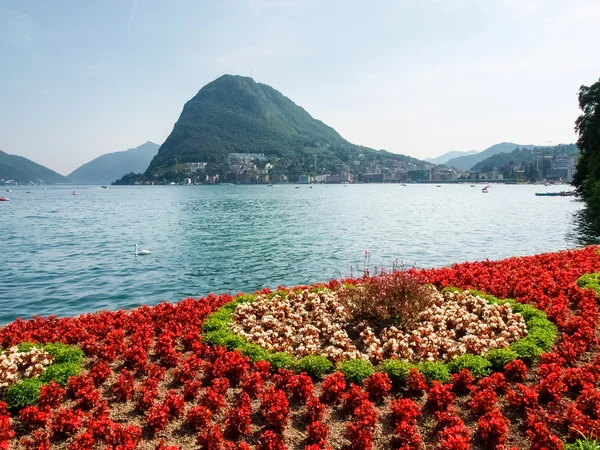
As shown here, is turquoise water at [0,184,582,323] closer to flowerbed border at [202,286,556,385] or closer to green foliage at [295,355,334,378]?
flowerbed border at [202,286,556,385]

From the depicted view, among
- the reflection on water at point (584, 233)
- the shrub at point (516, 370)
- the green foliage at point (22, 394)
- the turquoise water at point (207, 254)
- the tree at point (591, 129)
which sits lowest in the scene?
the reflection on water at point (584, 233)

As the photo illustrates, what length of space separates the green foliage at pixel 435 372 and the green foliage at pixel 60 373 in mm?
6642

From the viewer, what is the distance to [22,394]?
287 inches

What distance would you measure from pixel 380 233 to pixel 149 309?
1178 inches

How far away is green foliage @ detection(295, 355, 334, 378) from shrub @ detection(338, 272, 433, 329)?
9.23ft

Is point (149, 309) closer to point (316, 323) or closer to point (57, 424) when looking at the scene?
point (316, 323)

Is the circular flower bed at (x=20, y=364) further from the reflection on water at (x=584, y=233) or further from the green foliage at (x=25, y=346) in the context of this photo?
the reflection on water at (x=584, y=233)

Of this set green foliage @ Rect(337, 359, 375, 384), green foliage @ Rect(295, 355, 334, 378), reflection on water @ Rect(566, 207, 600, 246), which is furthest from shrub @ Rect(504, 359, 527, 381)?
reflection on water @ Rect(566, 207, 600, 246)

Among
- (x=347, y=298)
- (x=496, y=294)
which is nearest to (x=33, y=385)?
(x=347, y=298)

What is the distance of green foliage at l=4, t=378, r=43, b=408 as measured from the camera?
23.6 ft

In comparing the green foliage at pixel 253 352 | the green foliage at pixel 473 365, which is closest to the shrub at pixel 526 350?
the green foliage at pixel 473 365

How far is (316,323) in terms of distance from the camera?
11000 mm

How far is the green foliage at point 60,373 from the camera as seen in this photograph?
7.89 metres

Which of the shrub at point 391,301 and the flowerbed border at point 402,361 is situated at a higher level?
the shrub at point 391,301
